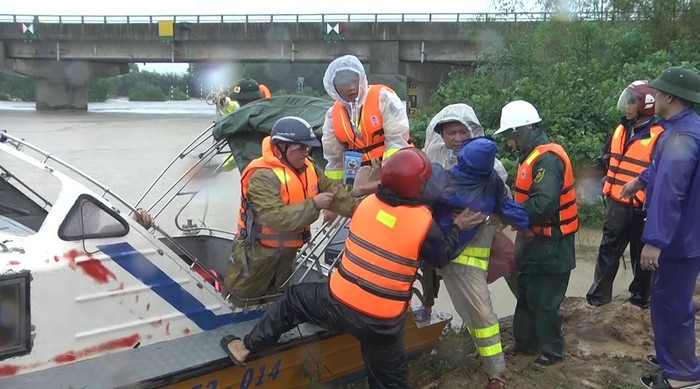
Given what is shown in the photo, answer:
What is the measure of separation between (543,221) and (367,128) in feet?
4.16

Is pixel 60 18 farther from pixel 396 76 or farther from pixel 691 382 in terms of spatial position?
pixel 691 382

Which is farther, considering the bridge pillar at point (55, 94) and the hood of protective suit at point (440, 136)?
the bridge pillar at point (55, 94)

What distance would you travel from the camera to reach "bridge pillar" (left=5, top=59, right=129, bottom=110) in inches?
1423

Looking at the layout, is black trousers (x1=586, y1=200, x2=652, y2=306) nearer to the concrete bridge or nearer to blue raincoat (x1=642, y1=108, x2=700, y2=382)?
blue raincoat (x1=642, y1=108, x2=700, y2=382)

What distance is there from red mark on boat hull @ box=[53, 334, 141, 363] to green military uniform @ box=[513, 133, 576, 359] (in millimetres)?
2341

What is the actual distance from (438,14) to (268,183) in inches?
1108

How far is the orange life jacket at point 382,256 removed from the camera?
9.79 feet

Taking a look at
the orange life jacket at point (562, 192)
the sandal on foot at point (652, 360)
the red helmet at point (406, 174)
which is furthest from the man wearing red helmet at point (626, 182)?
the red helmet at point (406, 174)

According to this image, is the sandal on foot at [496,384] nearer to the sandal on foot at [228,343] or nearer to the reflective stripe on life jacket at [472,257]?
the reflective stripe on life jacket at [472,257]

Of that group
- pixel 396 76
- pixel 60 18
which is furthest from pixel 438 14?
pixel 60 18

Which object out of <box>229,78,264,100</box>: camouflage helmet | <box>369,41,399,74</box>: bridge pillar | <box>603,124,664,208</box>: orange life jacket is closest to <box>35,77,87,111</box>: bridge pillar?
<box>369,41,399,74</box>: bridge pillar

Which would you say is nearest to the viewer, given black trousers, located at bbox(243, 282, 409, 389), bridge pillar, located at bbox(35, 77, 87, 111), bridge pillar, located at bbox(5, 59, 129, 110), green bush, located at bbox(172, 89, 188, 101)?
black trousers, located at bbox(243, 282, 409, 389)

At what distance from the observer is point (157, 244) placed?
326 cm

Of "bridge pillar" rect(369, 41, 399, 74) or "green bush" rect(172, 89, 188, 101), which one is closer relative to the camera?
"bridge pillar" rect(369, 41, 399, 74)
